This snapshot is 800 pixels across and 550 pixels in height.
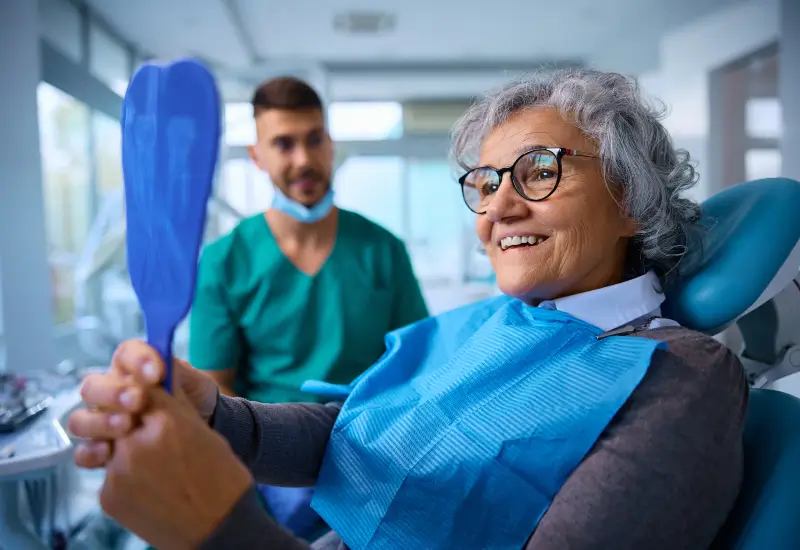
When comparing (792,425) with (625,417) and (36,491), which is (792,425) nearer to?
(625,417)

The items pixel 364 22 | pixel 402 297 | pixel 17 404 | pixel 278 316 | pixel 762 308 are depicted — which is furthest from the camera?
pixel 364 22

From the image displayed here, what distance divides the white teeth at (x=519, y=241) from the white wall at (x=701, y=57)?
126 inches

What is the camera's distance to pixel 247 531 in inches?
18.6

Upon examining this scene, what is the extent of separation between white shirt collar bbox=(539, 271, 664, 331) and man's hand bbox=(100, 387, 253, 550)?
59 cm

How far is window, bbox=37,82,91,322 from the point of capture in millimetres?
3482

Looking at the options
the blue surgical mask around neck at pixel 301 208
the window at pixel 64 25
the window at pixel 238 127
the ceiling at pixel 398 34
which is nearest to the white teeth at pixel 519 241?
the blue surgical mask around neck at pixel 301 208

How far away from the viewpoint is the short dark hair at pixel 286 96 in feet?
4.74

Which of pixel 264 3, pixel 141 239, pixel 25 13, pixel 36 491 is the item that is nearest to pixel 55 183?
pixel 25 13

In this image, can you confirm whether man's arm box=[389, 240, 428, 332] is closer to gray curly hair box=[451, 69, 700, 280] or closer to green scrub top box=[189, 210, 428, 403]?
green scrub top box=[189, 210, 428, 403]

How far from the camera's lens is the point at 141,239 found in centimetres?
47

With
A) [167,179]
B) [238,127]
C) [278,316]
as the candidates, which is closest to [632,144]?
[167,179]

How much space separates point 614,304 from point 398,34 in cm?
498

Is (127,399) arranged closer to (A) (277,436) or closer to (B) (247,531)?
(B) (247,531)

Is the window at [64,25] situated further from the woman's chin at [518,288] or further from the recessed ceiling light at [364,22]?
the woman's chin at [518,288]
